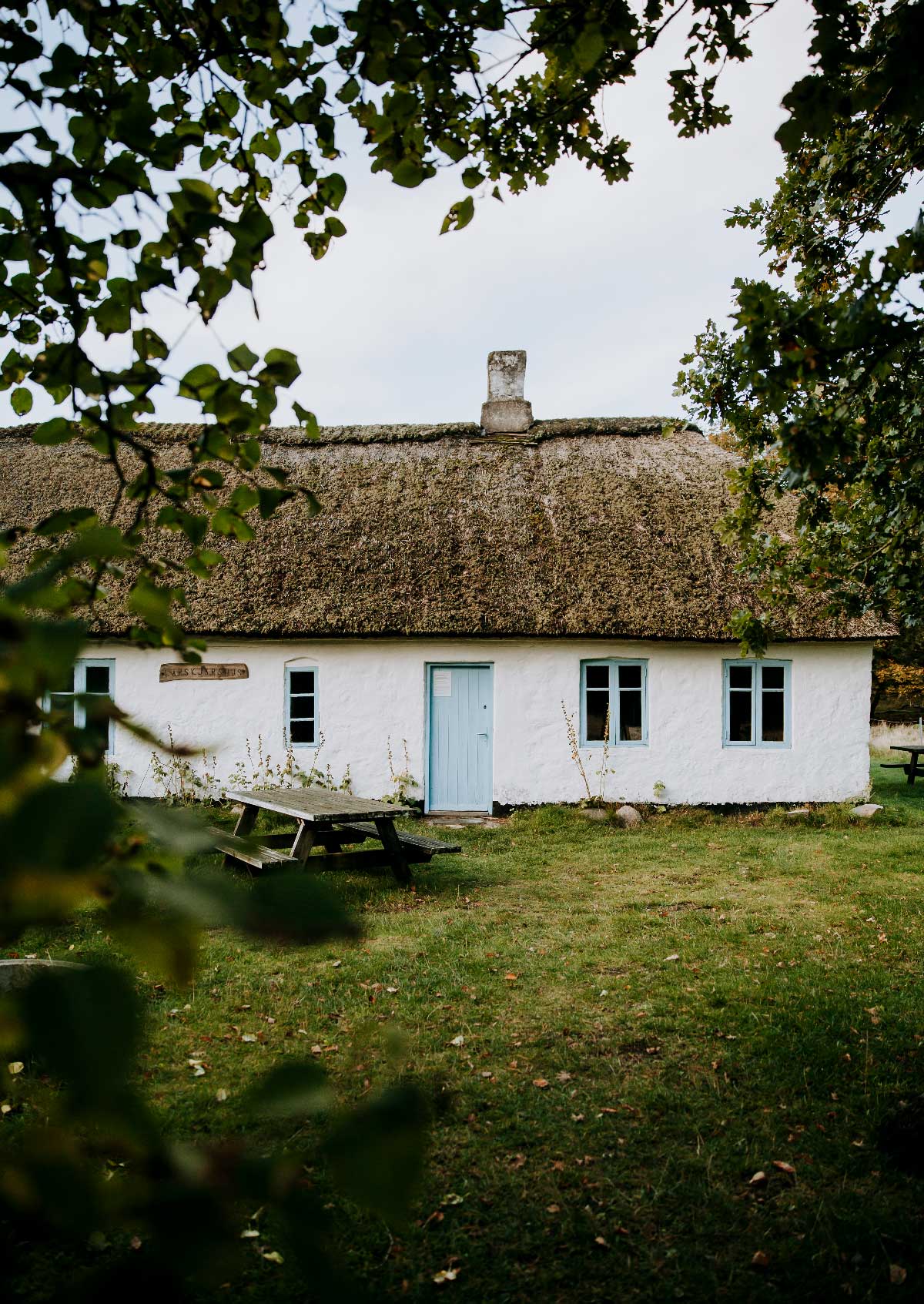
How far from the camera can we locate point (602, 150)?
4.08m

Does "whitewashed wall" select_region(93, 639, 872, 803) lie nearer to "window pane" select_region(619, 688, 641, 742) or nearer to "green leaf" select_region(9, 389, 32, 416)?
"window pane" select_region(619, 688, 641, 742)

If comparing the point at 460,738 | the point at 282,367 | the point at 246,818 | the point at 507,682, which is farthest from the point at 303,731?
the point at 282,367

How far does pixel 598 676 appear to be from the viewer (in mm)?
12531

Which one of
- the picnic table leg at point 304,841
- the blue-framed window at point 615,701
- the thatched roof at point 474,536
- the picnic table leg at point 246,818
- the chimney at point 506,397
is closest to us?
the picnic table leg at point 304,841

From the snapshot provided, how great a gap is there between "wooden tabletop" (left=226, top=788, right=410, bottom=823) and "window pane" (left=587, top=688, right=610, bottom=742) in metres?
4.29

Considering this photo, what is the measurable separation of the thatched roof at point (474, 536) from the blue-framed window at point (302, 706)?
2.13ft

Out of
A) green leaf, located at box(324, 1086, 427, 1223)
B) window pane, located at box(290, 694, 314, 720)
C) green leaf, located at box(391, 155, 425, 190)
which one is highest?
green leaf, located at box(391, 155, 425, 190)

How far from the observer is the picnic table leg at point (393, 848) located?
25.5 ft

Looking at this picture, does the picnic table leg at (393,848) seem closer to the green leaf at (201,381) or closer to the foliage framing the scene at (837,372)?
the foliage framing the scene at (837,372)

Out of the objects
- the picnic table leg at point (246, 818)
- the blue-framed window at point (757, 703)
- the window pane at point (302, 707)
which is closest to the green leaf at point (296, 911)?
the picnic table leg at point (246, 818)

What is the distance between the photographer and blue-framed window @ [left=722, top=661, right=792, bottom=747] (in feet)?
40.8

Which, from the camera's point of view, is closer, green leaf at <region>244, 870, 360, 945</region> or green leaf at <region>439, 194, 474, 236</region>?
green leaf at <region>244, 870, 360, 945</region>

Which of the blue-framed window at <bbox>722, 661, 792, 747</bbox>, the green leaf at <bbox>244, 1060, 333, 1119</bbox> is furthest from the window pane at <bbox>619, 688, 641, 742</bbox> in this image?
the green leaf at <bbox>244, 1060, 333, 1119</bbox>

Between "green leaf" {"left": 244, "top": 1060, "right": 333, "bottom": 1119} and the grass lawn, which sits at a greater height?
"green leaf" {"left": 244, "top": 1060, "right": 333, "bottom": 1119}
